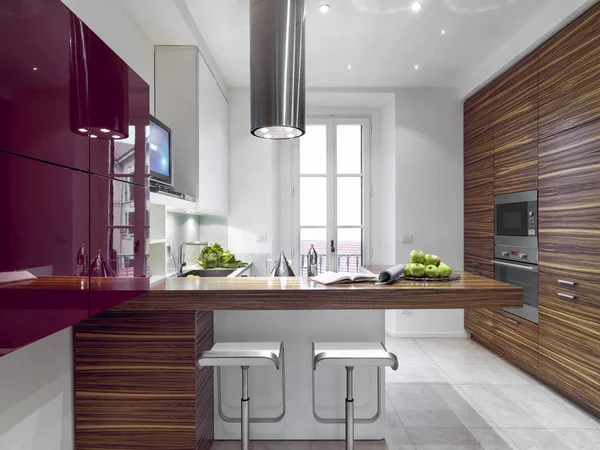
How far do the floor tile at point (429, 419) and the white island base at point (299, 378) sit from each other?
1.07ft

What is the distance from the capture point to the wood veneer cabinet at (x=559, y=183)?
2398 mm

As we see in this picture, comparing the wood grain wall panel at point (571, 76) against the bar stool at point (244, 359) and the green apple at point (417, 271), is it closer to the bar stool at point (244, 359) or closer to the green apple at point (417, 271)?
the green apple at point (417, 271)

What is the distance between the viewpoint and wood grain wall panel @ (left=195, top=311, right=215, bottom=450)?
5.91 feet

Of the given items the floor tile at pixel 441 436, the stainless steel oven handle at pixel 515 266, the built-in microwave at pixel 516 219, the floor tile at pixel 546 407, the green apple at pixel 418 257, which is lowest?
the floor tile at pixel 441 436

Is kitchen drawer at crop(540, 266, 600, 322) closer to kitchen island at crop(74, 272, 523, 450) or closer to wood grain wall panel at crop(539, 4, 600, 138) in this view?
wood grain wall panel at crop(539, 4, 600, 138)

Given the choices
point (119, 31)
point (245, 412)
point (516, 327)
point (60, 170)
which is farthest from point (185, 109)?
point (516, 327)

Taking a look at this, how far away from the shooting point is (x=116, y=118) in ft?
4.29

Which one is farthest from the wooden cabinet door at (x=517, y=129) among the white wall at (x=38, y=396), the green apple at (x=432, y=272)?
the white wall at (x=38, y=396)

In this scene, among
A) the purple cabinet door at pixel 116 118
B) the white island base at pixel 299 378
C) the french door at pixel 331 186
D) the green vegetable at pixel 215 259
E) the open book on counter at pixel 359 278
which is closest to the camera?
the purple cabinet door at pixel 116 118

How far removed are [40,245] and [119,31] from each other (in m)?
1.86

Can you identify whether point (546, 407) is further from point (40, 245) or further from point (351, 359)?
point (40, 245)

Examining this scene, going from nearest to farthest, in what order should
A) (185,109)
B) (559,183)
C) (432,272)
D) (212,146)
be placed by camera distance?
1. (432,272)
2. (559,183)
3. (185,109)
4. (212,146)

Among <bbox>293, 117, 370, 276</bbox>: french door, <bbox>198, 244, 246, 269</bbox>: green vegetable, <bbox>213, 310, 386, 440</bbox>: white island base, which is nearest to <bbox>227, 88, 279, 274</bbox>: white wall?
<bbox>198, 244, 246, 269</bbox>: green vegetable

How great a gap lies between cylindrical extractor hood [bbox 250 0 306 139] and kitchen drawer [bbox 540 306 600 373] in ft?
7.15
